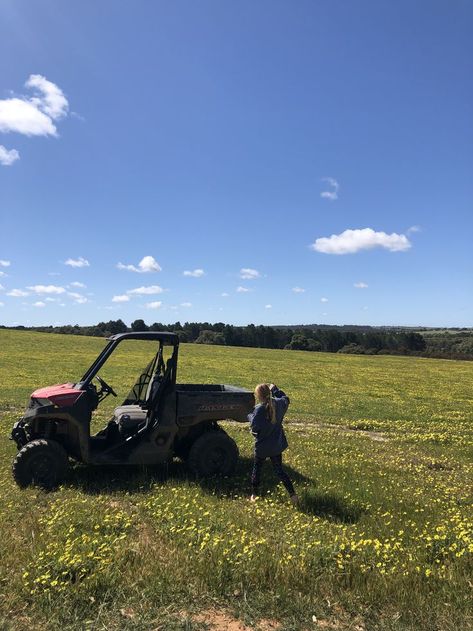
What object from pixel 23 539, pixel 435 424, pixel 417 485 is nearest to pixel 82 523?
pixel 23 539

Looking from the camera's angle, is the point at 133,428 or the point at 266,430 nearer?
the point at 266,430

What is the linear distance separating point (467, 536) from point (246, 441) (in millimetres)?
7567

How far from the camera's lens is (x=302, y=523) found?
6.77 m

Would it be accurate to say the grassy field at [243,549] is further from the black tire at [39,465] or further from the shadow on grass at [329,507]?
the black tire at [39,465]

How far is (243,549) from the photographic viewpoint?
571 cm

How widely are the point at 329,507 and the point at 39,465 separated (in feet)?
15.5

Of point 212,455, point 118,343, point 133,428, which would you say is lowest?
point 212,455

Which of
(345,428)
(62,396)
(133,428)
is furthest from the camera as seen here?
(345,428)

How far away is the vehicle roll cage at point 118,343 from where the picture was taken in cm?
889

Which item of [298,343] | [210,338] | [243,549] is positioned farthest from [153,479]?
[298,343]

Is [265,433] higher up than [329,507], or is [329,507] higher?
[265,433]

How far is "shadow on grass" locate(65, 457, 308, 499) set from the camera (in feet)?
27.5

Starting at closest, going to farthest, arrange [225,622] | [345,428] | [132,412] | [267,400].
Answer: [225,622]
[267,400]
[132,412]
[345,428]

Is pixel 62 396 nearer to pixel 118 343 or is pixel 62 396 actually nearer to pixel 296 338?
pixel 118 343
